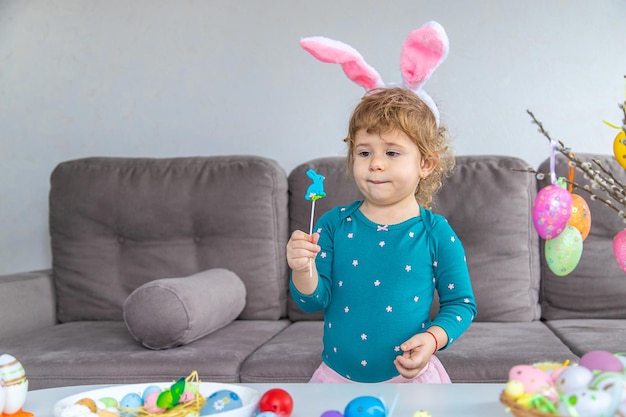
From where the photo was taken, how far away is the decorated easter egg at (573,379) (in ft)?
2.34

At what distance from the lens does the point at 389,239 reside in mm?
1397

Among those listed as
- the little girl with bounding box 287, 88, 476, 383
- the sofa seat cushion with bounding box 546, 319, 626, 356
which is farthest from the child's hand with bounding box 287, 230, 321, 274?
the sofa seat cushion with bounding box 546, 319, 626, 356

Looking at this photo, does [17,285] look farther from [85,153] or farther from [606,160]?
[606,160]

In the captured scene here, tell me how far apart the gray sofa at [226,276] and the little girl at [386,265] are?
→ 1.22 ft

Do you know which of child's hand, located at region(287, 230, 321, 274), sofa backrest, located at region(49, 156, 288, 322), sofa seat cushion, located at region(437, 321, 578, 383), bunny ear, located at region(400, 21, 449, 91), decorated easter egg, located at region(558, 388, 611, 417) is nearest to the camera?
decorated easter egg, located at region(558, 388, 611, 417)

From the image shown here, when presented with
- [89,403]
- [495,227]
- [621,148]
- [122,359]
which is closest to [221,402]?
[89,403]

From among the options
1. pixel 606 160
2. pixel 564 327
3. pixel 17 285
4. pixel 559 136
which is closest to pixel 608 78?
pixel 559 136

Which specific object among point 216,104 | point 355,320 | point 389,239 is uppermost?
point 216,104

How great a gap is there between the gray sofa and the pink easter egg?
2.56ft

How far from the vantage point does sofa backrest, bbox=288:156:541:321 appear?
7.06 feet

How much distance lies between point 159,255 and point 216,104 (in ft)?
2.19

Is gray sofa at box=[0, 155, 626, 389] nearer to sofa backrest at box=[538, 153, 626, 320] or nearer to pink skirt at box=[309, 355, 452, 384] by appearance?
sofa backrest at box=[538, 153, 626, 320]

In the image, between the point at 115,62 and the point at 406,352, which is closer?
the point at 406,352

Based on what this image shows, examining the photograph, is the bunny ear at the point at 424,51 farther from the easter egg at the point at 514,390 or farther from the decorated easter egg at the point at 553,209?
the easter egg at the point at 514,390
